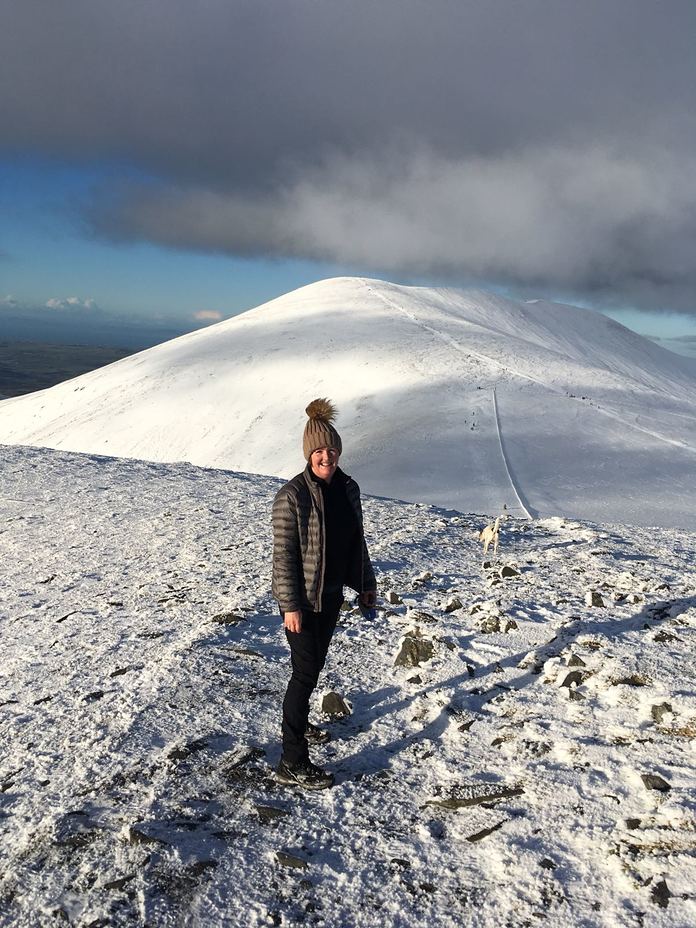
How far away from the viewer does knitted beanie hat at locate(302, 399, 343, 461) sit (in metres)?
5.22

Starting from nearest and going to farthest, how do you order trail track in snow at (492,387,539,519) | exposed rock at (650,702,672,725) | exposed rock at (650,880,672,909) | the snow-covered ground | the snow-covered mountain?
exposed rock at (650,880,672,909) < the snow-covered ground < exposed rock at (650,702,672,725) < trail track in snow at (492,387,539,519) < the snow-covered mountain

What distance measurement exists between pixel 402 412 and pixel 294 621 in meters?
36.3

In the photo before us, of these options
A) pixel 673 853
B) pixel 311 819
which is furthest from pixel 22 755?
pixel 673 853

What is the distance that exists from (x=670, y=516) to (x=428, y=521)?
15.1 meters

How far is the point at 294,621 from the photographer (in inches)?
207

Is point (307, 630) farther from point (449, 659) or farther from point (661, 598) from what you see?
point (661, 598)

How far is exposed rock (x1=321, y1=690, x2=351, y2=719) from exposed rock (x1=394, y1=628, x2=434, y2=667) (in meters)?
1.18

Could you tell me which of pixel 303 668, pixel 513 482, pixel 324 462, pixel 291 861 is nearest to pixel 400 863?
pixel 291 861

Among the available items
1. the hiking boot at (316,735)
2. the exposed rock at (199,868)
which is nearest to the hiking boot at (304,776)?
the hiking boot at (316,735)

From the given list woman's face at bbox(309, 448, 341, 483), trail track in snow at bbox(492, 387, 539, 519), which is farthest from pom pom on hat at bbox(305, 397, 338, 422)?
trail track in snow at bbox(492, 387, 539, 519)

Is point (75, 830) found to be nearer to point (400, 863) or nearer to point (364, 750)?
point (400, 863)

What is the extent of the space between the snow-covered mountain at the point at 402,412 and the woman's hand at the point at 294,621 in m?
20.3

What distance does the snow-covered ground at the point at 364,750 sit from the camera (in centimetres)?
435

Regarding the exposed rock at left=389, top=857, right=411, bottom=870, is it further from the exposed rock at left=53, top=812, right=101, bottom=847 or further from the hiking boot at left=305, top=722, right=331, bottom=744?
the exposed rock at left=53, top=812, right=101, bottom=847
